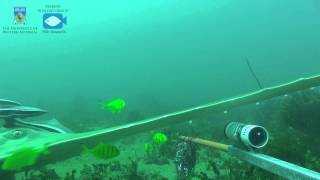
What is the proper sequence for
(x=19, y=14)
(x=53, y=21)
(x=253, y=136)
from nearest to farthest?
1. (x=253, y=136)
2. (x=53, y=21)
3. (x=19, y=14)

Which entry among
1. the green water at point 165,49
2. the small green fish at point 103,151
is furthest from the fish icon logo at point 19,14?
the green water at point 165,49

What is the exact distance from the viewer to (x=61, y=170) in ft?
35.0

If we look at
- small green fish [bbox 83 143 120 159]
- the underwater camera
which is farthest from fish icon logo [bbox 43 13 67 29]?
the underwater camera

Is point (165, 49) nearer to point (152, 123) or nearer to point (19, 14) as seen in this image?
point (19, 14)

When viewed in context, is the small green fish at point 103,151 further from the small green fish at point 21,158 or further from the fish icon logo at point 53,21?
the fish icon logo at point 53,21

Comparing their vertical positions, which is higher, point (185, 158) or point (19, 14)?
point (19, 14)

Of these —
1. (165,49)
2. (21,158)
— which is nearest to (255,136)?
(21,158)

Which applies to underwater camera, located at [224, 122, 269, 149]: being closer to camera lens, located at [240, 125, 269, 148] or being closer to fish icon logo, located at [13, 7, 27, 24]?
camera lens, located at [240, 125, 269, 148]

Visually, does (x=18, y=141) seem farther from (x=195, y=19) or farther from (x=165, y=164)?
(x=195, y=19)

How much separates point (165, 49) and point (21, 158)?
14587 centimetres

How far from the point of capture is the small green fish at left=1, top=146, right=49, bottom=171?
5613mm

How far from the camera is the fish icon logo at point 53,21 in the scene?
16.8 m

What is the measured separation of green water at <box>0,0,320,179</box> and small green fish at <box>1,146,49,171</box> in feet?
286

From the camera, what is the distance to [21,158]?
220 inches
